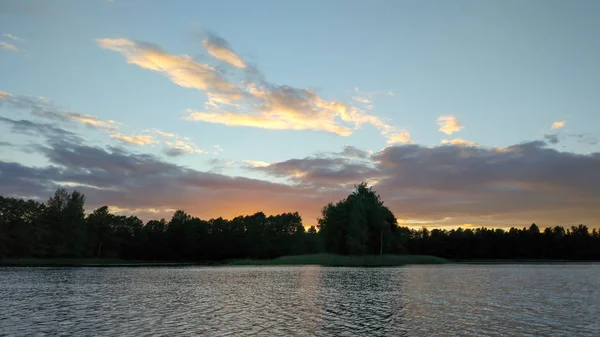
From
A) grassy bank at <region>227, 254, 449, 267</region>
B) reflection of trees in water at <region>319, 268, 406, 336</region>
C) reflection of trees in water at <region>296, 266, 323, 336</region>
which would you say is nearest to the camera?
reflection of trees in water at <region>319, 268, 406, 336</region>

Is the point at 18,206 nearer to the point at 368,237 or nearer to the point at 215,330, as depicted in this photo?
the point at 368,237

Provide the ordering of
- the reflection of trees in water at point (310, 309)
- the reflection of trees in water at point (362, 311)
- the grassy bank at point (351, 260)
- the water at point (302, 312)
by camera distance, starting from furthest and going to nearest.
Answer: the grassy bank at point (351, 260) → the reflection of trees in water at point (310, 309) → the reflection of trees in water at point (362, 311) → the water at point (302, 312)

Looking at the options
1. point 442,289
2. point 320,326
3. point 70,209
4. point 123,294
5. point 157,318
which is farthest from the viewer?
point 70,209

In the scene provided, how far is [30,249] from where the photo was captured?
15625 centimetres

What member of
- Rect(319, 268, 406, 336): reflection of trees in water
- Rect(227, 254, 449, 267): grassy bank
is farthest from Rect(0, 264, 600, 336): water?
Rect(227, 254, 449, 267): grassy bank

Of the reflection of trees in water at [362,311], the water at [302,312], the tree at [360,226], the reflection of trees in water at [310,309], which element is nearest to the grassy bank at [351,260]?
the tree at [360,226]

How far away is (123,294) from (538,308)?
3873 cm

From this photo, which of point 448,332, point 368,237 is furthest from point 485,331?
point 368,237

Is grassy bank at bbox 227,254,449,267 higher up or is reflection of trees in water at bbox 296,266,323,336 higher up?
grassy bank at bbox 227,254,449,267

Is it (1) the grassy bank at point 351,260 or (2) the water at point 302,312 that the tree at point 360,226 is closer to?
(1) the grassy bank at point 351,260

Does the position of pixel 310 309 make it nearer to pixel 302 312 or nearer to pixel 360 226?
pixel 302 312

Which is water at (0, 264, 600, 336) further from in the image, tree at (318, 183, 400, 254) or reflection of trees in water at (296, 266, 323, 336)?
tree at (318, 183, 400, 254)

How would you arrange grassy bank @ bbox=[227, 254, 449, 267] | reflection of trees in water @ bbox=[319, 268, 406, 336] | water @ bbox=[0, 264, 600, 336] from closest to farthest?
water @ bbox=[0, 264, 600, 336], reflection of trees in water @ bbox=[319, 268, 406, 336], grassy bank @ bbox=[227, 254, 449, 267]

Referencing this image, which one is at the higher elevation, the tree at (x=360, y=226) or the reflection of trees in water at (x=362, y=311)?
the tree at (x=360, y=226)
